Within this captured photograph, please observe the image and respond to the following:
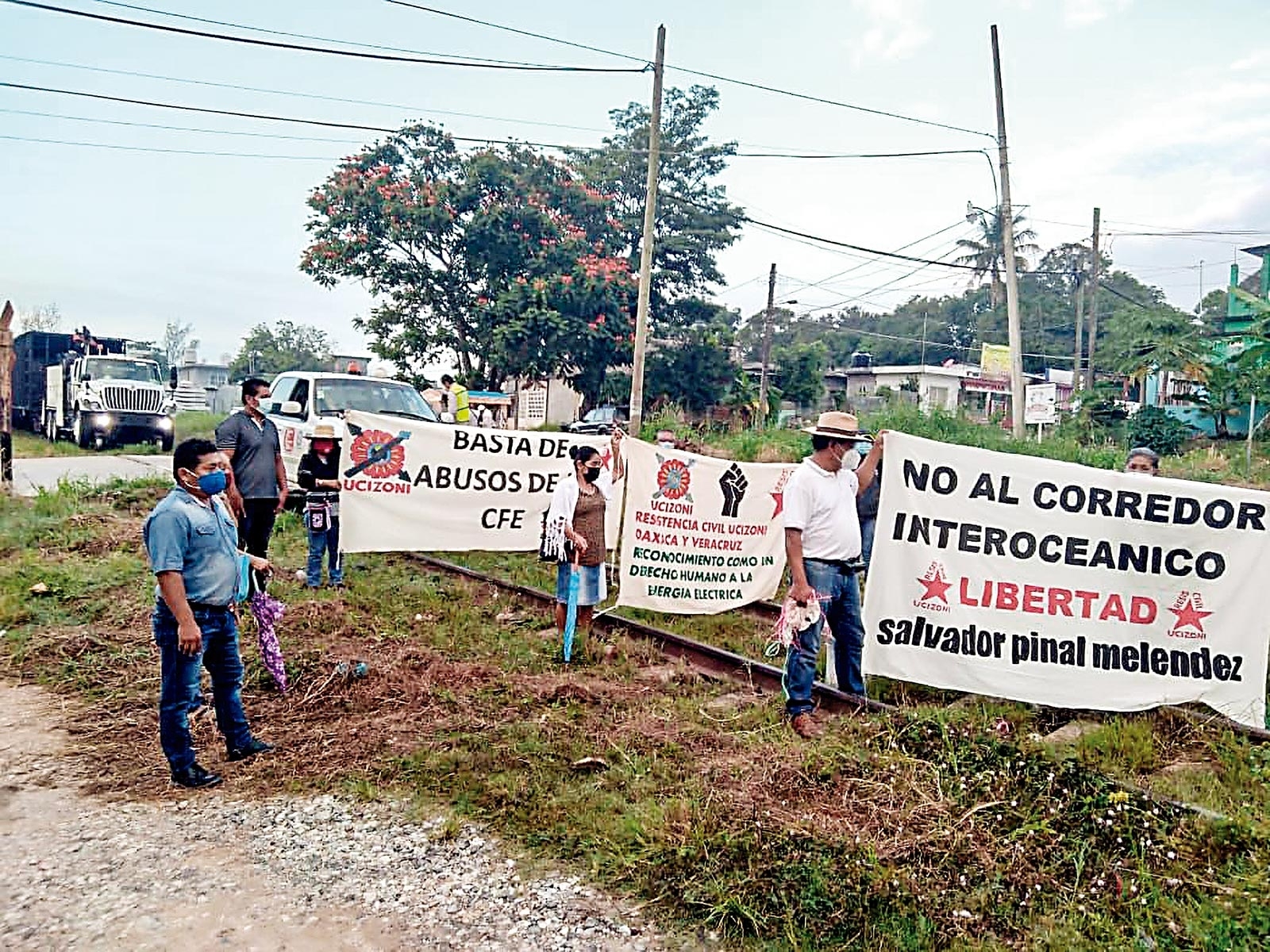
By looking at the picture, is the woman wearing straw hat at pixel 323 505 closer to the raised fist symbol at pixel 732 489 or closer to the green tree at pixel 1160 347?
the raised fist symbol at pixel 732 489

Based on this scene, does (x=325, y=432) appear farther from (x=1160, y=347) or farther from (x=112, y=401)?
(x=1160, y=347)

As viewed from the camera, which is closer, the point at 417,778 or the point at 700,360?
the point at 417,778

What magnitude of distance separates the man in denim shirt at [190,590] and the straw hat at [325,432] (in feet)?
14.8

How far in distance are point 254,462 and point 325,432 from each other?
4.52 ft

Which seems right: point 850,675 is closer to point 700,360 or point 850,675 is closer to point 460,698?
point 460,698

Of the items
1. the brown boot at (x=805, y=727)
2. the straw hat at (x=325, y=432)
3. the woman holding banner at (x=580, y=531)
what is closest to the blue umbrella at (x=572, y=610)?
the woman holding banner at (x=580, y=531)

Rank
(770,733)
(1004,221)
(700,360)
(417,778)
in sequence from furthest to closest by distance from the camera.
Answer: (700,360), (1004,221), (770,733), (417,778)

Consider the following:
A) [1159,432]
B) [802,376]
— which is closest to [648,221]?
[1159,432]

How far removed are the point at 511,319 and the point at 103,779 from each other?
75.6 ft

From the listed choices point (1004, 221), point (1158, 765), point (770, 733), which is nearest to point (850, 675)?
point (770, 733)

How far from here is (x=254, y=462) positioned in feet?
27.1

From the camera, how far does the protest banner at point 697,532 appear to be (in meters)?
8.31

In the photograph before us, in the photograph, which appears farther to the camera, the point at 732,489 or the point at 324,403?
the point at 324,403

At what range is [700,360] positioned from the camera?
103ft
